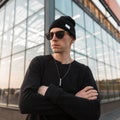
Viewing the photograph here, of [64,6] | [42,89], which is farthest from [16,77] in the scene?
[42,89]

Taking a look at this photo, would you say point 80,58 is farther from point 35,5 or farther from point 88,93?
point 88,93

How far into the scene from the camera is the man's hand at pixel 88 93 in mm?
1489

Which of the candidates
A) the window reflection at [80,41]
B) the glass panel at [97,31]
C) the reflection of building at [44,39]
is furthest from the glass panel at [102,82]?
the window reflection at [80,41]

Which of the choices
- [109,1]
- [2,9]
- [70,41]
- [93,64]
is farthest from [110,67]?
[70,41]

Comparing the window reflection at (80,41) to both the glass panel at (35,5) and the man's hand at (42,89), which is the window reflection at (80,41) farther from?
the man's hand at (42,89)

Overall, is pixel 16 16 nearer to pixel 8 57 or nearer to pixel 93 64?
pixel 8 57

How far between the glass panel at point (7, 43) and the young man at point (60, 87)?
859 cm

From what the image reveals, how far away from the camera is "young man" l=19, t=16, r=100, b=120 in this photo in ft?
4.56

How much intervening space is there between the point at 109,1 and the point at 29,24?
23.9 ft

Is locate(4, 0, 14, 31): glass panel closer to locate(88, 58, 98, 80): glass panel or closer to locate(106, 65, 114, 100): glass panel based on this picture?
locate(88, 58, 98, 80): glass panel

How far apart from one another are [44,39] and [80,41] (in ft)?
8.81

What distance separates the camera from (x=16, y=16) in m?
9.86

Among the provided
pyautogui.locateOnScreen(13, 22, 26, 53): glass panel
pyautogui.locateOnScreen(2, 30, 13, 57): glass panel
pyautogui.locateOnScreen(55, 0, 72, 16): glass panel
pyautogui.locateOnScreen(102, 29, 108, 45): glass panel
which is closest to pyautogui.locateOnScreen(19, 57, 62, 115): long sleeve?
pyautogui.locateOnScreen(55, 0, 72, 16): glass panel

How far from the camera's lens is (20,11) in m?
9.55
